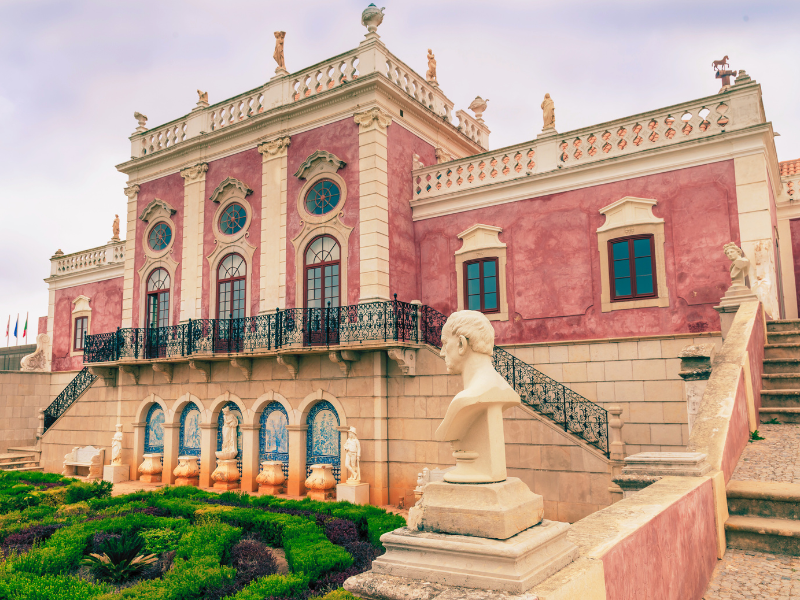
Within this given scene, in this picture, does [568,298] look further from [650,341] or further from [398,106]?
[398,106]

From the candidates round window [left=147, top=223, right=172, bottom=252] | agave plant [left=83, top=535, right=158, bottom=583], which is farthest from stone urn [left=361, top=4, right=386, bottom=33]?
agave plant [left=83, top=535, right=158, bottom=583]

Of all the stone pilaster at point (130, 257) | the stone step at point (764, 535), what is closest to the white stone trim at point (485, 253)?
the stone step at point (764, 535)

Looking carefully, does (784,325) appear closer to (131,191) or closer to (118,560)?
(118,560)

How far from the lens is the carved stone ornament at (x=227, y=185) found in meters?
18.5

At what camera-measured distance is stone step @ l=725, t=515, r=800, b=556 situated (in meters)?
5.30

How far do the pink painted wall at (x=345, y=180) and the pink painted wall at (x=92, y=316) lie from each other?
11106 millimetres

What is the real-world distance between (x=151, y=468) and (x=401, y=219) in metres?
10.8

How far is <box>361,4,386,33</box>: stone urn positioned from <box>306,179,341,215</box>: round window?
4.24m

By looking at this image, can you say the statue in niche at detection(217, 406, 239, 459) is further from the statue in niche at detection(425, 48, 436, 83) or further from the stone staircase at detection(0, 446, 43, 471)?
the statue in niche at detection(425, 48, 436, 83)

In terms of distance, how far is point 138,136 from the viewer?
2197cm

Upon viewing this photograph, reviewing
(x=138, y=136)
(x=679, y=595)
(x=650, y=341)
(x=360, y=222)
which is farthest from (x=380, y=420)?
(x=138, y=136)

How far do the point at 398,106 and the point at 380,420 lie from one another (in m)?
8.60

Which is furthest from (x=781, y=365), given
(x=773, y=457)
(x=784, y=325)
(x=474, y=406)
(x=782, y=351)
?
(x=474, y=406)

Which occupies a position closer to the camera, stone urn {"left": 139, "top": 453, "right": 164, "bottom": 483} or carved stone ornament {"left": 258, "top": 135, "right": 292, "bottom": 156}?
A: carved stone ornament {"left": 258, "top": 135, "right": 292, "bottom": 156}
